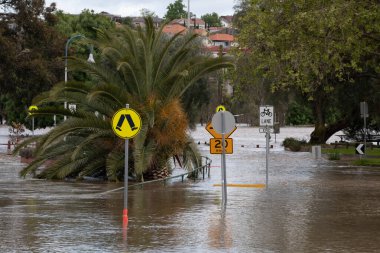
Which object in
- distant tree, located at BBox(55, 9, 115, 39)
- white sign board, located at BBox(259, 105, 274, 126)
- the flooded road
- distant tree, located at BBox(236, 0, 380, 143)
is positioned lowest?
the flooded road

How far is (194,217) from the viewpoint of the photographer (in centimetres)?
1694

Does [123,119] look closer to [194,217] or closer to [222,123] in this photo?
[194,217]

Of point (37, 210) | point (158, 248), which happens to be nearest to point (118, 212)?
point (37, 210)

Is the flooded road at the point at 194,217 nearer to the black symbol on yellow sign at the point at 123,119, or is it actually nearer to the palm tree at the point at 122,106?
the palm tree at the point at 122,106

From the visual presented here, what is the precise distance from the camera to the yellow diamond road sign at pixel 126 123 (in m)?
15.3

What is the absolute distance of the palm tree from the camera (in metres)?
28.0

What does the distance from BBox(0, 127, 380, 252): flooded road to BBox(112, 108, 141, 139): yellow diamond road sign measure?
1.65 meters

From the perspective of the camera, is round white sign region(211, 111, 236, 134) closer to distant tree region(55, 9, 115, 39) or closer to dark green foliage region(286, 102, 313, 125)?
distant tree region(55, 9, 115, 39)

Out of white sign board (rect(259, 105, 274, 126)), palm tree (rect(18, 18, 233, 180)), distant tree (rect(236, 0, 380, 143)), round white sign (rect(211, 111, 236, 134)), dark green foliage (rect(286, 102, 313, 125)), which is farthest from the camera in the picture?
dark green foliage (rect(286, 102, 313, 125))

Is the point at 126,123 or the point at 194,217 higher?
the point at 126,123

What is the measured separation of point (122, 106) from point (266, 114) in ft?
17.5

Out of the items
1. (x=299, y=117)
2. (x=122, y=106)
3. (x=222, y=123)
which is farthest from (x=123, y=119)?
(x=299, y=117)

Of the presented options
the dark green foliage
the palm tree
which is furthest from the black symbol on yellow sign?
the dark green foliage

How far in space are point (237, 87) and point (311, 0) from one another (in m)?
7.79
